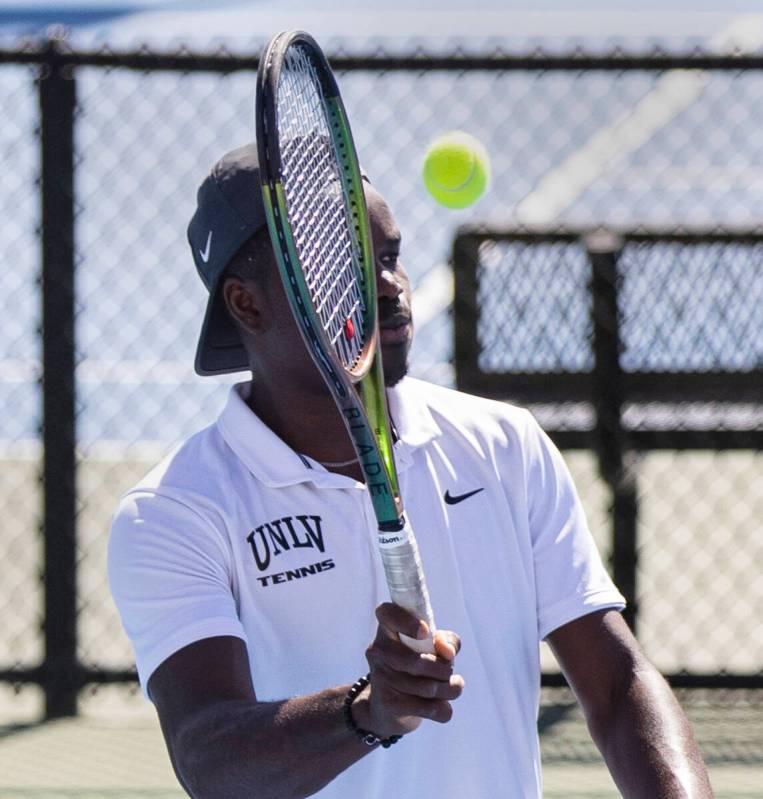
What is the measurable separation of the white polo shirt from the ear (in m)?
0.14

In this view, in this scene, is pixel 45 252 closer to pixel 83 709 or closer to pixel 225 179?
pixel 83 709

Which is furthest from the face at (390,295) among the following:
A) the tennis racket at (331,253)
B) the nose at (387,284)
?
the tennis racket at (331,253)

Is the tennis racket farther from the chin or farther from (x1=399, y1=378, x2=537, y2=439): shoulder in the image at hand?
(x1=399, y1=378, x2=537, y2=439): shoulder

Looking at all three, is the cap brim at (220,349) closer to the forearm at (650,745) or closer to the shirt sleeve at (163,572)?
the shirt sleeve at (163,572)

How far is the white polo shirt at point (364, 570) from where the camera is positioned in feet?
7.28

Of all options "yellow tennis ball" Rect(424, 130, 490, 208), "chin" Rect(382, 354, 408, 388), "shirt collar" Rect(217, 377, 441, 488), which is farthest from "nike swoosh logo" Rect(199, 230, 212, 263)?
"yellow tennis ball" Rect(424, 130, 490, 208)

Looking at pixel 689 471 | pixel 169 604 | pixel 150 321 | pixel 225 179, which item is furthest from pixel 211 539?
pixel 689 471

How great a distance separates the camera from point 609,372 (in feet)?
16.7

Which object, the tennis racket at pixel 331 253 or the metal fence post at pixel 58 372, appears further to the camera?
the metal fence post at pixel 58 372

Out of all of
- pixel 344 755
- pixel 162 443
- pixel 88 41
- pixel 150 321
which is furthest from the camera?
pixel 162 443

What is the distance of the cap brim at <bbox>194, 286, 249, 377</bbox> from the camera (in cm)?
253

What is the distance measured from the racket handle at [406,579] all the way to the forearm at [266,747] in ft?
0.70

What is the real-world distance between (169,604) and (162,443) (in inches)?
232

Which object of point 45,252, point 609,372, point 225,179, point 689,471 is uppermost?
point 225,179
